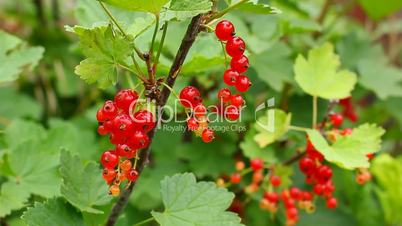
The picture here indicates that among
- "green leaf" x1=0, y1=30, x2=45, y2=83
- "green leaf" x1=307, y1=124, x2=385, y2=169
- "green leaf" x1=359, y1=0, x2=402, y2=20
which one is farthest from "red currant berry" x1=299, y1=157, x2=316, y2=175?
"green leaf" x1=359, y1=0, x2=402, y2=20

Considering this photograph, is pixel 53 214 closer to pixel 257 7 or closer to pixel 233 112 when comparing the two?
pixel 233 112

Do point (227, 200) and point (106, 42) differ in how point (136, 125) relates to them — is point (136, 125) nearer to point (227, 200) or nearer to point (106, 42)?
point (106, 42)

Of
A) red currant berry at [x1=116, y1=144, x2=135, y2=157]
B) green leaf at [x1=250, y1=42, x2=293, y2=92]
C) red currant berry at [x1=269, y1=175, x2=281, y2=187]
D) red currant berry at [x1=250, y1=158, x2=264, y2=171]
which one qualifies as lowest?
red currant berry at [x1=269, y1=175, x2=281, y2=187]

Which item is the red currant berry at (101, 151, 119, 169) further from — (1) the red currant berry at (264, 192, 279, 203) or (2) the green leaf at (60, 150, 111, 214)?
(1) the red currant berry at (264, 192, 279, 203)

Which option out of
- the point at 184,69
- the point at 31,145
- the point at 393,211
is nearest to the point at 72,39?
the point at 31,145

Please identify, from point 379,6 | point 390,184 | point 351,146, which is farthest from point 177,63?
point 379,6

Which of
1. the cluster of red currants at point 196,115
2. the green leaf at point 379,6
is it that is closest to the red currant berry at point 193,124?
the cluster of red currants at point 196,115

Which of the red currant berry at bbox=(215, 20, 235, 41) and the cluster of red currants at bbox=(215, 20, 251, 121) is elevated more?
the red currant berry at bbox=(215, 20, 235, 41)
